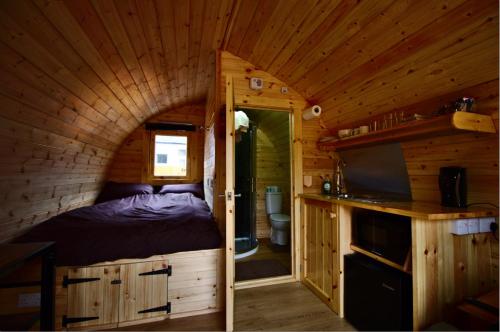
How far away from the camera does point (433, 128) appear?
134cm

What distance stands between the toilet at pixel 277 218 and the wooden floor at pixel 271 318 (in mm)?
1259

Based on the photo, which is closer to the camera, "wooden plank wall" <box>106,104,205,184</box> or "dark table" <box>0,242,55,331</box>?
"dark table" <box>0,242,55,331</box>

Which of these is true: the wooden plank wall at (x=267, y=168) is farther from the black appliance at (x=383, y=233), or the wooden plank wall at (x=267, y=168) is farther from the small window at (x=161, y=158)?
the black appliance at (x=383, y=233)

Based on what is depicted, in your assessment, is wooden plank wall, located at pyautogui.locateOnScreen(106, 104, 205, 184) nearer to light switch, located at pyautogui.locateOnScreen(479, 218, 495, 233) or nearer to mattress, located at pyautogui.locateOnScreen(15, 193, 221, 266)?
mattress, located at pyautogui.locateOnScreen(15, 193, 221, 266)

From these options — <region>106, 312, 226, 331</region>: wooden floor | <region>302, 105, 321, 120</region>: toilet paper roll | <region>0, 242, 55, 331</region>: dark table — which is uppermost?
<region>302, 105, 321, 120</region>: toilet paper roll

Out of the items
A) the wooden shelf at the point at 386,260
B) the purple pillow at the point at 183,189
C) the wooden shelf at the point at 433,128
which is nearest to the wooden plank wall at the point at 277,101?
the wooden shelf at the point at 433,128

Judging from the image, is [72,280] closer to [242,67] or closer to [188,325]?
[188,325]

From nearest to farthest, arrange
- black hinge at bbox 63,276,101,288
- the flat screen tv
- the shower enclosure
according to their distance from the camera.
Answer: black hinge at bbox 63,276,101,288
the flat screen tv
the shower enclosure

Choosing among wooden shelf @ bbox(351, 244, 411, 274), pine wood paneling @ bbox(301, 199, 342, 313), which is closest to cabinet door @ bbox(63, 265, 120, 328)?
pine wood paneling @ bbox(301, 199, 342, 313)

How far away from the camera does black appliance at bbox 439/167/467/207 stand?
1344 mm

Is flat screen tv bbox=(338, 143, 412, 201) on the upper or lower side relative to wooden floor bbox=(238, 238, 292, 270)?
upper

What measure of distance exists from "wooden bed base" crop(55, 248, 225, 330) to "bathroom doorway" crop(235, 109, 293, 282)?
656 millimetres

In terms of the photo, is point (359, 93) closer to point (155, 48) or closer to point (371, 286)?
point (371, 286)

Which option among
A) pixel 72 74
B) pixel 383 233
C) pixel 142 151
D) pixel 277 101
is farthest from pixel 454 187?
pixel 142 151
